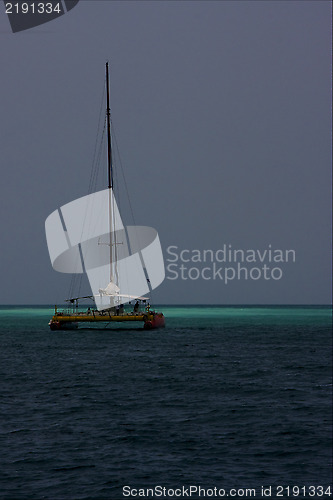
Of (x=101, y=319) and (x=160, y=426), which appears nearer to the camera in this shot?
(x=160, y=426)

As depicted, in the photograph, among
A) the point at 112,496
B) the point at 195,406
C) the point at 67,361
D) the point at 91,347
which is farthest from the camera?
the point at 91,347

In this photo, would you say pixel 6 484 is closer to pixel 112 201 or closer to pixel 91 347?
pixel 91 347

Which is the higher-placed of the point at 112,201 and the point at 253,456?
the point at 112,201

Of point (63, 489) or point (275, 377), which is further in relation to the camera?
point (275, 377)

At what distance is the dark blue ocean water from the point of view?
19453 mm

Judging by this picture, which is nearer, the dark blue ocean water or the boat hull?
the dark blue ocean water

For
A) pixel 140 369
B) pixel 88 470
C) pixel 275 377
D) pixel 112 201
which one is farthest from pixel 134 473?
pixel 112 201

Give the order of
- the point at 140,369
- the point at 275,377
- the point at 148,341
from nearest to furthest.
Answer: the point at 275,377
the point at 140,369
the point at 148,341

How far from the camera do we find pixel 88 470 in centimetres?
2017

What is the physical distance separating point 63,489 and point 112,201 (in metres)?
87.5

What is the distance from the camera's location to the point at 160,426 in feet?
85.6

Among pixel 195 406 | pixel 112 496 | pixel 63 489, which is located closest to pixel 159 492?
pixel 112 496

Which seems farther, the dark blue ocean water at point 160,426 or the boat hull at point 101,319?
the boat hull at point 101,319

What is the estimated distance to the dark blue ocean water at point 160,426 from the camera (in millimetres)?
19453
